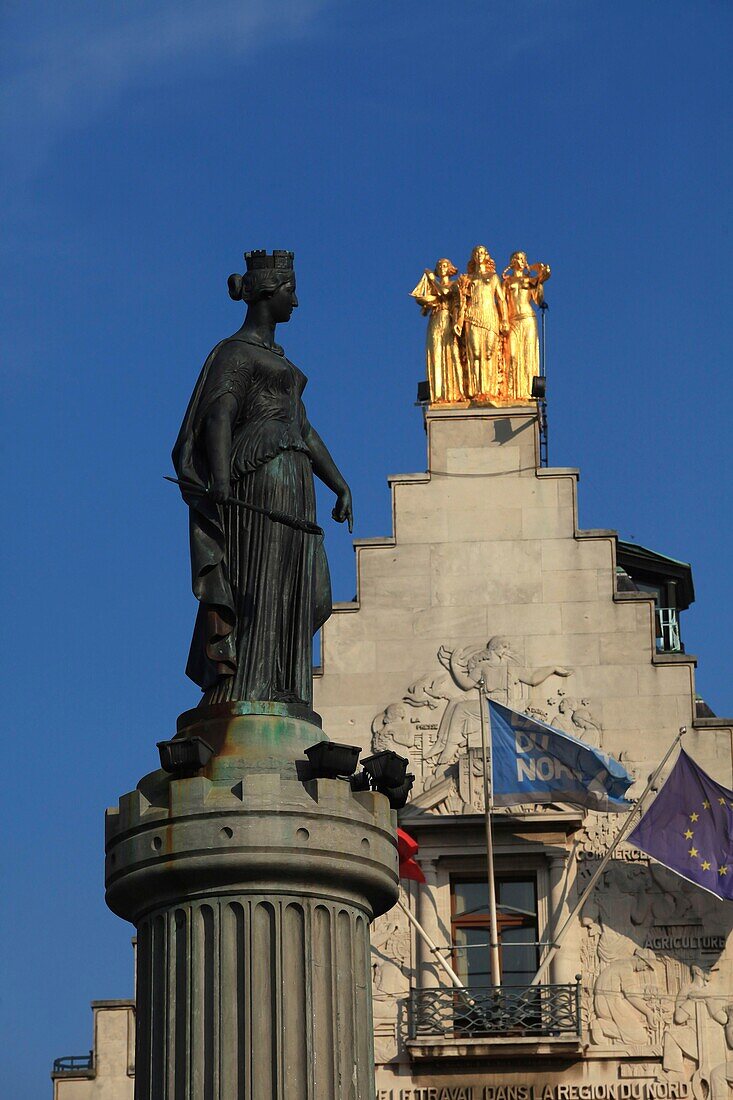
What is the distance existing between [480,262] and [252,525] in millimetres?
18151

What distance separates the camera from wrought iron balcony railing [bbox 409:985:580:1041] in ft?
93.1

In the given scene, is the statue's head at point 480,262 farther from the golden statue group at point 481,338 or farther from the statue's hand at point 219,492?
the statue's hand at point 219,492

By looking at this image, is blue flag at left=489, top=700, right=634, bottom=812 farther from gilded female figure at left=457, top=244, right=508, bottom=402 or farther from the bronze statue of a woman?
the bronze statue of a woman

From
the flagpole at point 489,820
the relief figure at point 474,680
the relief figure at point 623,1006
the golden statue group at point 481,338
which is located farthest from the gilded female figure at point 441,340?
the relief figure at point 623,1006

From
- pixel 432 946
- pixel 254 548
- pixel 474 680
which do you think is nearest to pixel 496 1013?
pixel 432 946

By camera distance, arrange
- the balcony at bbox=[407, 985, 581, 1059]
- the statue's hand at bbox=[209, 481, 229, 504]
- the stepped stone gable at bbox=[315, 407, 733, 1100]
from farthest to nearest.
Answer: the stepped stone gable at bbox=[315, 407, 733, 1100], the balcony at bbox=[407, 985, 581, 1059], the statue's hand at bbox=[209, 481, 229, 504]

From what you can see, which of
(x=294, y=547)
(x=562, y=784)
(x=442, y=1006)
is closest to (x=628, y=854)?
(x=562, y=784)

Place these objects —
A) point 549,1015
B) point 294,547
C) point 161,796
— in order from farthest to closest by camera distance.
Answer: point 549,1015, point 294,547, point 161,796

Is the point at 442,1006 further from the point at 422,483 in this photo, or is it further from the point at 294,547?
the point at 294,547

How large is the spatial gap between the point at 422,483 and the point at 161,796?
1757cm

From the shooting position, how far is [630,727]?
30125mm

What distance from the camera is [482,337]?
105ft

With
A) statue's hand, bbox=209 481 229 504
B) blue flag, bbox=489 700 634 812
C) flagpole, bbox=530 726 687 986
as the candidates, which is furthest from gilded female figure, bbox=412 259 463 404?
statue's hand, bbox=209 481 229 504

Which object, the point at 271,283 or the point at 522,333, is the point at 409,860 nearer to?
the point at 522,333
